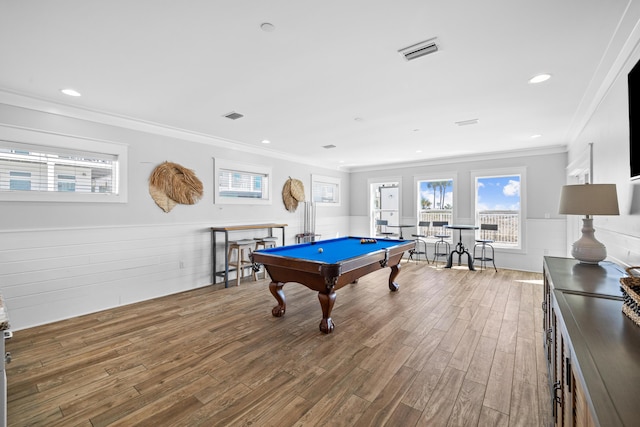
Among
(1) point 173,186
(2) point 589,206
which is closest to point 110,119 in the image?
(1) point 173,186

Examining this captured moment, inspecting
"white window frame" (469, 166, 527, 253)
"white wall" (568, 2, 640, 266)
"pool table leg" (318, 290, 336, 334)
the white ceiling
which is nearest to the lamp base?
"white wall" (568, 2, 640, 266)

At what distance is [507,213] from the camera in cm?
630

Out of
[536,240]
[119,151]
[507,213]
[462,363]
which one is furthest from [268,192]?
[536,240]

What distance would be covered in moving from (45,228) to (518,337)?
540 centimetres

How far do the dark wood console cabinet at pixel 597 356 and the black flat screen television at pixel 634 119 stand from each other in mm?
767

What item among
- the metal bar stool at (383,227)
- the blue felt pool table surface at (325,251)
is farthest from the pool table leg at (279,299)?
the metal bar stool at (383,227)

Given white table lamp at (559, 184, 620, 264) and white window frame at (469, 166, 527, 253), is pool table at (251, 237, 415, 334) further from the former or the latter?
white window frame at (469, 166, 527, 253)

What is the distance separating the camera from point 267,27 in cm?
205

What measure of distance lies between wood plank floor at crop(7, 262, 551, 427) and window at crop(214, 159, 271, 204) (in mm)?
2128

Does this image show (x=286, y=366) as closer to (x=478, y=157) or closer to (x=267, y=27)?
(x=267, y=27)

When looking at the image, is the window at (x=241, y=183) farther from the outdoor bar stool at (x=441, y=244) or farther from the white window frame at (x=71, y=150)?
the outdoor bar stool at (x=441, y=244)

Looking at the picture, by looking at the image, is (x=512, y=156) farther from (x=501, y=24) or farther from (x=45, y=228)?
(x=45, y=228)

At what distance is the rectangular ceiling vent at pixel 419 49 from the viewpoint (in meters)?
2.24

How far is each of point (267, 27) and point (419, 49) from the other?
3.93ft
